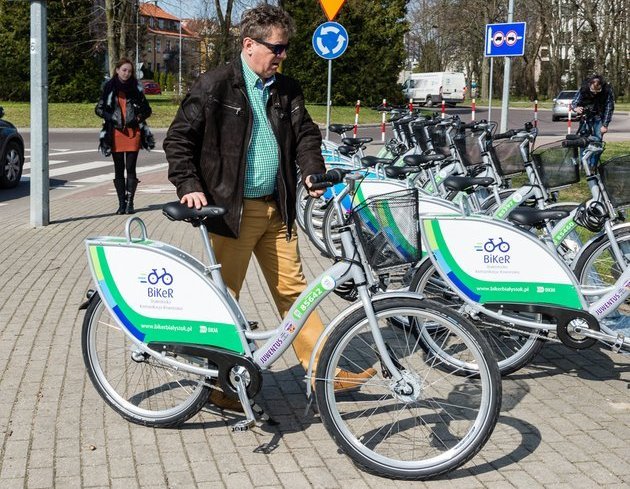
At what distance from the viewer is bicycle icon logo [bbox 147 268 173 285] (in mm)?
4324

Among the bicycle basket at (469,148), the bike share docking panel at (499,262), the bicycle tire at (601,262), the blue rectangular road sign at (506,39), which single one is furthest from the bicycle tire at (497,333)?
the blue rectangular road sign at (506,39)

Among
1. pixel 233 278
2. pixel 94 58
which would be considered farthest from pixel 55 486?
pixel 94 58

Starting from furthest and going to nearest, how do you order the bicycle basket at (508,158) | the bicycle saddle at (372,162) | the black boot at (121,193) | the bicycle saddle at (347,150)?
the black boot at (121,193) < the bicycle saddle at (347,150) < the bicycle saddle at (372,162) < the bicycle basket at (508,158)

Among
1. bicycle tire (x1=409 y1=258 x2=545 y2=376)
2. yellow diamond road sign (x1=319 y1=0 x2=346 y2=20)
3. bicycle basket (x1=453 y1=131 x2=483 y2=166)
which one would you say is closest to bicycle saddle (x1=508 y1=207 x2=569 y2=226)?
bicycle tire (x1=409 y1=258 x2=545 y2=376)

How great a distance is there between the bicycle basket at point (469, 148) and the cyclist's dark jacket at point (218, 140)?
10.6 ft

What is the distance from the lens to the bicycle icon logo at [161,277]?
14.2ft

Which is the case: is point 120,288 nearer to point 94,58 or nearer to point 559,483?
point 559,483

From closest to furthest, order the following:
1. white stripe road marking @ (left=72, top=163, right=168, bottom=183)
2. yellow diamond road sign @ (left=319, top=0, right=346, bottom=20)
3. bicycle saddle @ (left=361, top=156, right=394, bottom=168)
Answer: bicycle saddle @ (left=361, top=156, right=394, bottom=168), yellow diamond road sign @ (left=319, top=0, right=346, bottom=20), white stripe road marking @ (left=72, top=163, right=168, bottom=183)

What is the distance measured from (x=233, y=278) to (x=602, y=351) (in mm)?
2534

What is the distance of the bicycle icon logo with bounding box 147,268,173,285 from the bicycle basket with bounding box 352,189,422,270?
2.91ft

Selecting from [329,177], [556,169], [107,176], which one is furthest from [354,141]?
[107,176]

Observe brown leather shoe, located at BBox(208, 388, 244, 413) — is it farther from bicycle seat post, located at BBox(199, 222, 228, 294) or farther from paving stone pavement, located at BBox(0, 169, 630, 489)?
bicycle seat post, located at BBox(199, 222, 228, 294)

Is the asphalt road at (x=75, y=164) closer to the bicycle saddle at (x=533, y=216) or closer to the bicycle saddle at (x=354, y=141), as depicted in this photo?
the bicycle saddle at (x=354, y=141)

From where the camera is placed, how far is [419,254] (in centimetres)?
→ 426
